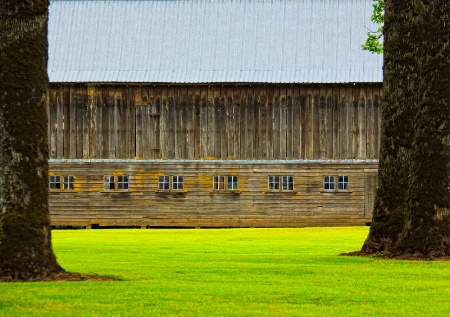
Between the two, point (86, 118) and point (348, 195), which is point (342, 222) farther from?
point (86, 118)

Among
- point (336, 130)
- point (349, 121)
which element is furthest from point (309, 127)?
point (349, 121)

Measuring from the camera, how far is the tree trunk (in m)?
15.9

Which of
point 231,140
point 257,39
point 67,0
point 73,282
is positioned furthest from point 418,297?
point 67,0

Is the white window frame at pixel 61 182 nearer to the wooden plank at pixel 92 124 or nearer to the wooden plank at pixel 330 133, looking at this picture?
the wooden plank at pixel 92 124

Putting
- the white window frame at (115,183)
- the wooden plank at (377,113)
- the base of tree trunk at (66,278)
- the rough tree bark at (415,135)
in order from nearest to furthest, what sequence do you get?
the base of tree trunk at (66,278) < the rough tree bark at (415,135) < the wooden plank at (377,113) < the white window frame at (115,183)

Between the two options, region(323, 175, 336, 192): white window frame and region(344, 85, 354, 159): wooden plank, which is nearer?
region(344, 85, 354, 159): wooden plank

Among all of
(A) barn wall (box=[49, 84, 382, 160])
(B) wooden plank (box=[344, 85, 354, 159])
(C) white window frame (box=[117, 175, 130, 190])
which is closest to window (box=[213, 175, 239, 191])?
(A) barn wall (box=[49, 84, 382, 160])

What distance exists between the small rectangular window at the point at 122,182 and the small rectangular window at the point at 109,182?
23 centimetres

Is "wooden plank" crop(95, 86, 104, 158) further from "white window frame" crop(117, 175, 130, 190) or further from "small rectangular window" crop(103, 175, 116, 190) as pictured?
"white window frame" crop(117, 175, 130, 190)

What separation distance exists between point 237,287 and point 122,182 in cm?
3150

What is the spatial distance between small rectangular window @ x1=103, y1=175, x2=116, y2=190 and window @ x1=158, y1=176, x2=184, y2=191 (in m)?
2.12

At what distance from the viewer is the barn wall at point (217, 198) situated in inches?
1810

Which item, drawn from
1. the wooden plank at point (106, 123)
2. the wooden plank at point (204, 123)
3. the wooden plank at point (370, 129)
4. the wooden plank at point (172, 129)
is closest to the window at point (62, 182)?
the wooden plank at point (106, 123)

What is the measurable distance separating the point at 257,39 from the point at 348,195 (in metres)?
8.69
